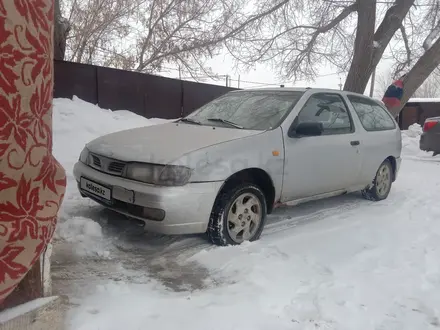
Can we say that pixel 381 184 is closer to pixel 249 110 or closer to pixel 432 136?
pixel 249 110

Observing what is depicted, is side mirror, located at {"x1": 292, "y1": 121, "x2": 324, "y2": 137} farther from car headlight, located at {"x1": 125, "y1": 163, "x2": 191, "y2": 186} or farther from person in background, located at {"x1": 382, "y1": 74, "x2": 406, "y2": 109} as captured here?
person in background, located at {"x1": 382, "y1": 74, "x2": 406, "y2": 109}

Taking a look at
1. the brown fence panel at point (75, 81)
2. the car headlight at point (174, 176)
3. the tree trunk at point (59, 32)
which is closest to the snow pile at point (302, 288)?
the car headlight at point (174, 176)

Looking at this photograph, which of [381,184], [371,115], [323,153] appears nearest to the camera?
[323,153]

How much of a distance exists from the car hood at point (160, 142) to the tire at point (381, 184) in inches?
95.9

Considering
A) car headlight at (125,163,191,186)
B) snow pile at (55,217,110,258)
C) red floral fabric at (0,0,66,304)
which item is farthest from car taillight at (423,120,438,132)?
red floral fabric at (0,0,66,304)

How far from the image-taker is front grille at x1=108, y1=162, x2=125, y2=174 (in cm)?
347

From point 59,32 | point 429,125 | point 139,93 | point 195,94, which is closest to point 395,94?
point 429,125

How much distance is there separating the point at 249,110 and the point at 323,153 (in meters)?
0.90

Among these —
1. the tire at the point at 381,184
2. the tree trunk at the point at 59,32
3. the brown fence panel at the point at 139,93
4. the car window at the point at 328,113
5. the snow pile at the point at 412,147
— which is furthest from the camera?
the snow pile at the point at 412,147

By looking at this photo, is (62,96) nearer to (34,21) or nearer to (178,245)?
(178,245)

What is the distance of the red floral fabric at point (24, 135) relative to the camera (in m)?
1.62

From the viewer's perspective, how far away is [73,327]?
7.22 ft

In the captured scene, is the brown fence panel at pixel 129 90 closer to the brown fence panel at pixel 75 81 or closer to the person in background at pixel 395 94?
the brown fence panel at pixel 75 81

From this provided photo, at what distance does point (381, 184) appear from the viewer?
558 cm
